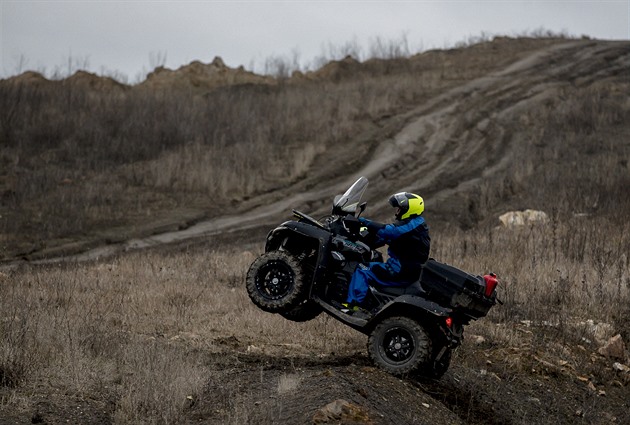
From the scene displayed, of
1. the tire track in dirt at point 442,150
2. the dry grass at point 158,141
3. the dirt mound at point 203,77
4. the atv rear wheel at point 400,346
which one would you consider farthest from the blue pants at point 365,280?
the dirt mound at point 203,77

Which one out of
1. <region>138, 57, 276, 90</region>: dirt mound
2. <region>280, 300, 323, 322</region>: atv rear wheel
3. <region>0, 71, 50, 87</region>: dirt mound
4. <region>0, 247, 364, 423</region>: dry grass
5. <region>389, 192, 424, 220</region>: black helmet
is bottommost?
<region>0, 247, 364, 423</region>: dry grass

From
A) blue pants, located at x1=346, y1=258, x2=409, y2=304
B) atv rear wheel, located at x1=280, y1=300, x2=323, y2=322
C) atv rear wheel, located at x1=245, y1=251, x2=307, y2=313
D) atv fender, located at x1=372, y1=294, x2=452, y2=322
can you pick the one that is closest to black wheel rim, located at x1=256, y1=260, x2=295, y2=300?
atv rear wheel, located at x1=245, y1=251, x2=307, y2=313

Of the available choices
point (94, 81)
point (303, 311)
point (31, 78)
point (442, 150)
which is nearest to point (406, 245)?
point (303, 311)

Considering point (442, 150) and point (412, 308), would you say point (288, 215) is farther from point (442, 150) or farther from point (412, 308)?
point (412, 308)

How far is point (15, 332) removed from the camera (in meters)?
9.20

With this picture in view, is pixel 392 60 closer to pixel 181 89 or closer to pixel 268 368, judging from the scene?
pixel 181 89

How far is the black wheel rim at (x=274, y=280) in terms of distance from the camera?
992 centimetres

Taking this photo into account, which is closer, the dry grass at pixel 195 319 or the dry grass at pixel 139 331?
the dry grass at pixel 139 331

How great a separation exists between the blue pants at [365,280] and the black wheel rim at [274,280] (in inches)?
27.9

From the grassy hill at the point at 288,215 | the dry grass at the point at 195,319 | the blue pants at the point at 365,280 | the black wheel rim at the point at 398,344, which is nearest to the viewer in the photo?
the dry grass at the point at 195,319

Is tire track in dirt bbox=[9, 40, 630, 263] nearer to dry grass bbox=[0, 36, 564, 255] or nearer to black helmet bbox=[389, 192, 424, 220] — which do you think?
dry grass bbox=[0, 36, 564, 255]

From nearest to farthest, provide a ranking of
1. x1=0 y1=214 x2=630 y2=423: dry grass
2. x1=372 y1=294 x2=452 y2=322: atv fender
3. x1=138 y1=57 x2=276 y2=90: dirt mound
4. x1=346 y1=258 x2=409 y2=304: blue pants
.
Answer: x1=0 y1=214 x2=630 y2=423: dry grass, x1=372 y1=294 x2=452 y2=322: atv fender, x1=346 y1=258 x2=409 y2=304: blue pants, x1=138 y1=57 x2=276 y2=90: dirt mound

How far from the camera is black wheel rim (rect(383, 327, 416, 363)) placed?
9.45 meters

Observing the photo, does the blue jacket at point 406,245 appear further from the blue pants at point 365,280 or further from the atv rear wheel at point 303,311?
the atv rear wheel at point 303,311
